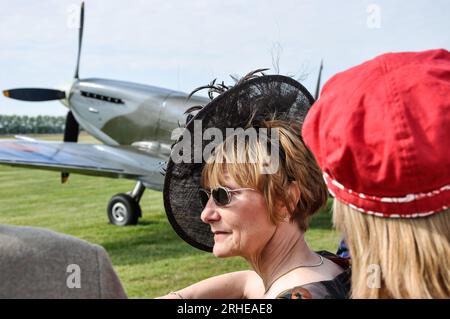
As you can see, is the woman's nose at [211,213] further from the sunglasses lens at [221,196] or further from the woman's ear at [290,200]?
the woman's ear at [290,200]

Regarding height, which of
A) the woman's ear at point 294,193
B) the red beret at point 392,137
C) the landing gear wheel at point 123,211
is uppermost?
the red beret at point 392,137

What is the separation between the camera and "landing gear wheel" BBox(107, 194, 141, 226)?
9.83 m

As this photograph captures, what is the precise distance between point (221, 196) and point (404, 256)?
2.32ft

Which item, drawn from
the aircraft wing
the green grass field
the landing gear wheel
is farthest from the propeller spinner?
the landing gear wheel

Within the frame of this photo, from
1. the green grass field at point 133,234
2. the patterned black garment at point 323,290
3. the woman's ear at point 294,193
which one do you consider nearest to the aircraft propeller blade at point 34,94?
the green grass field at point 133,234

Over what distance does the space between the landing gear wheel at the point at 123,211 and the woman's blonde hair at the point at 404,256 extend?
887 cm

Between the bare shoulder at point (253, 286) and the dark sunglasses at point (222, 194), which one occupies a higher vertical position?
the dark sunglasses at point (222, 194)

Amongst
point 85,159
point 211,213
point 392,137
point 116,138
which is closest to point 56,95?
point 116,138

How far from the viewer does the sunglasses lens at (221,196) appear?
1.72m

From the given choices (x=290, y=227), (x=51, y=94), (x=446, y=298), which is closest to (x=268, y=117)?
(x=290, y=227)

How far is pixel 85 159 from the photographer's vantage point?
32.9 ft

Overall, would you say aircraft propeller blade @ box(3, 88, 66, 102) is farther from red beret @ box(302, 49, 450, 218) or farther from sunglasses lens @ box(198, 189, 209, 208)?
red beret @ box(302, 49, 450, 218)

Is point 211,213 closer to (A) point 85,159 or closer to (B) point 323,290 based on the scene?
(B) point 323,290

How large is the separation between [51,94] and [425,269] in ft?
42.7
